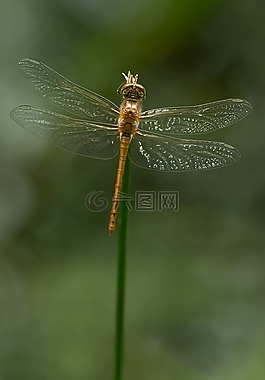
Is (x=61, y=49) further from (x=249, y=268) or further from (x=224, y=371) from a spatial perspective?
(x=224, y=371)

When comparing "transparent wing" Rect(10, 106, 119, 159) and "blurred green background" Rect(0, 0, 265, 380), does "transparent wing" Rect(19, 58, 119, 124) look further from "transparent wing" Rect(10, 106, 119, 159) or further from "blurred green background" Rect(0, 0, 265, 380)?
"blurred green background" Rect(0, 0, 265, 380)

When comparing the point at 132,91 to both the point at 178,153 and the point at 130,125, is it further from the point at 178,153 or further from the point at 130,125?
the point at 178,153

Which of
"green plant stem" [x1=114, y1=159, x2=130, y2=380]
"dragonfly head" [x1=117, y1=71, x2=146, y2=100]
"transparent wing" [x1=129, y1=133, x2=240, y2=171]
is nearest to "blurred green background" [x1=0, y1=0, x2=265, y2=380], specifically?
"transparent wing" [x1=129, y1=133, x2=240, y2=171]

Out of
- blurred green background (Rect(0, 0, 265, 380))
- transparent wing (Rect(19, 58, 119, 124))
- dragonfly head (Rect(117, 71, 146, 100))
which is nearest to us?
dragonfly head (Rect(117, 71, 146, 100))

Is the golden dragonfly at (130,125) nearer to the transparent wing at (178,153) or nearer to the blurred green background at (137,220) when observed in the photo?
the transparent wing at (178,153)

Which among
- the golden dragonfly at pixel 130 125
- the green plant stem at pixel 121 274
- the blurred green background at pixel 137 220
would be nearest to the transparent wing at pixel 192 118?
the golden dragonfly at pixel 130 125

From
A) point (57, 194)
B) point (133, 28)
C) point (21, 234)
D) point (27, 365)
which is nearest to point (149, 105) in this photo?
point (133, 28)
